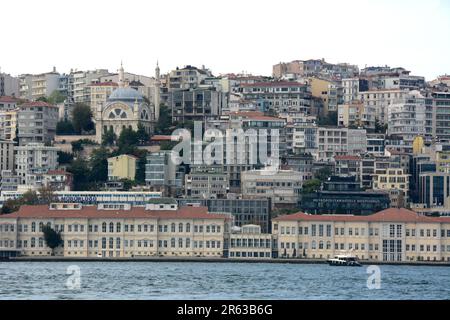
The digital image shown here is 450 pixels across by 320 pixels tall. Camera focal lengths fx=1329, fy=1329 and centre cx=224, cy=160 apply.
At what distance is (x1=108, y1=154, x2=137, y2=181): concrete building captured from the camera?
50156mm

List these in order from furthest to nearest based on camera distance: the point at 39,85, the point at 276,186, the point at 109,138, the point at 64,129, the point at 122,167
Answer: the point at 39,85 → the point at 64,129 → the point at 109,138 → the point at 122,167 → the point at 276,186

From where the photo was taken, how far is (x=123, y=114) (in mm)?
55219

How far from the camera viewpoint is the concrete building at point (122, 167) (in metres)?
50.2

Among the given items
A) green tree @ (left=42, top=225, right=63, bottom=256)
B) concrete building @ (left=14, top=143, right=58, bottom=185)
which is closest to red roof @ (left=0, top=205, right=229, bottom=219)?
green tree @ (left=42, top=225, right=63, bottom=256)

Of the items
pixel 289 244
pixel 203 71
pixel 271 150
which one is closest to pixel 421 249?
pixel 289 244

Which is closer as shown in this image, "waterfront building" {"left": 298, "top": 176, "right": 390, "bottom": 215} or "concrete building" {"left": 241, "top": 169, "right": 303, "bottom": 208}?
"waterfront building" {"left": 298, "top": 176, "right": 390, "bottom": 215}

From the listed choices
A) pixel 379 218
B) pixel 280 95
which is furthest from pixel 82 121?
pixel 379 218

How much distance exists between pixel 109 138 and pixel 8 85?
2106 cm

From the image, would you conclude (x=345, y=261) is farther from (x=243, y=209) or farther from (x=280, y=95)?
(x=280, y=95)

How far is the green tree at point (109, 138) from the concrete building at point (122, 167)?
2.88 meters

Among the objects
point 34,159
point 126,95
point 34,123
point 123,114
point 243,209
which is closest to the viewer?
point 243,209

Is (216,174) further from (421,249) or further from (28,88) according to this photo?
(28,88)

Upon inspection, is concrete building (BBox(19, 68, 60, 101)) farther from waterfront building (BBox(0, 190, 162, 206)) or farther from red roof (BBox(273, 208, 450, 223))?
red roof (BBox(273, 208, 450, 223))

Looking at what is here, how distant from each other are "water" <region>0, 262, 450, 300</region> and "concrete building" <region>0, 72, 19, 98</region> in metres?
35.4
